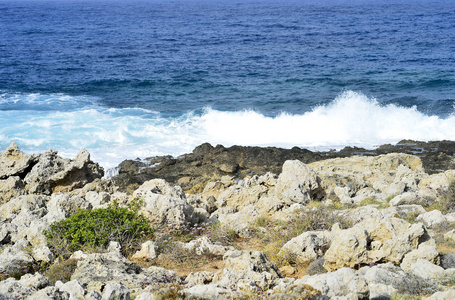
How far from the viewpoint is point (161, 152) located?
21.1m

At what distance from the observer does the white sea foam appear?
2216 centimetres

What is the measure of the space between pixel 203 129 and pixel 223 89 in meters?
8.54

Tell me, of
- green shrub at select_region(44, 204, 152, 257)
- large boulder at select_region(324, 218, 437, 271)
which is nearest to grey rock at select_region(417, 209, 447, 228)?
large boulder at select_region(324, 218, 437, 271)

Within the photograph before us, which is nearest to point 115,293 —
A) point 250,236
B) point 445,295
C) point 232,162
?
point 445,295

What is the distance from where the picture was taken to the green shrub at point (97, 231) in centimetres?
773

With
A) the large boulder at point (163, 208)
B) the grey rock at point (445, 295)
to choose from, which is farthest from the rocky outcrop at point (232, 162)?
the grey rock at point (445, 295)

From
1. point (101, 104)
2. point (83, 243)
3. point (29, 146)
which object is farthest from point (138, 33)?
point (83, 243)

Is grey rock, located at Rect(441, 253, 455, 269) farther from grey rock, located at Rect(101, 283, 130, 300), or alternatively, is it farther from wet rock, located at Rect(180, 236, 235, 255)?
grey rock, located at Rect(101, 283, 130, 300)

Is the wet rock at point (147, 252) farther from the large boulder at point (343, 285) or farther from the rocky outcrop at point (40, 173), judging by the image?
the rocky outcrop at point (40, 173)

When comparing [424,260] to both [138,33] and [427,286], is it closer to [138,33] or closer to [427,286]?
[427,286]

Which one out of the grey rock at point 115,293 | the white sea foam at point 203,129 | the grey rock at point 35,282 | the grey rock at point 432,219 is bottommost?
the white sea foam at point 203,129

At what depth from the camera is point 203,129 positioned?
25.1m

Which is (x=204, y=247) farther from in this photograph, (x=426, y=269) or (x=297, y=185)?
(x=426, y=269)

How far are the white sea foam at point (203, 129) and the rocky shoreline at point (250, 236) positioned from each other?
7.50 m
